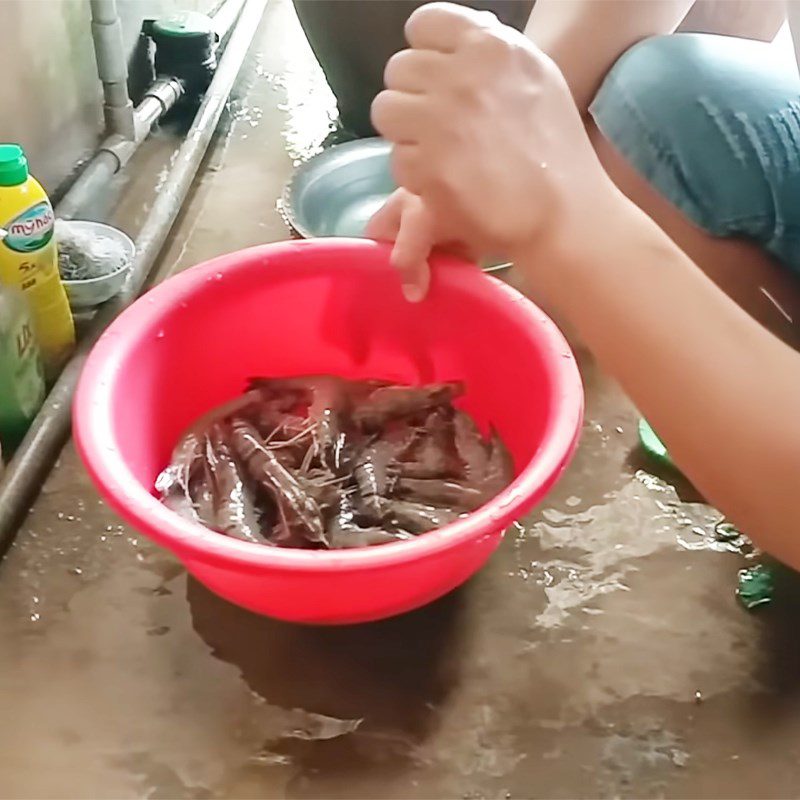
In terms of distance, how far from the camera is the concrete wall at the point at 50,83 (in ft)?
4.27

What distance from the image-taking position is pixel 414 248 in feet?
3.15

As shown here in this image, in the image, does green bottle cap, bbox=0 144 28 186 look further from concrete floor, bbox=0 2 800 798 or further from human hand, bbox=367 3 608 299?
human hand, bbox=367 3 608 299

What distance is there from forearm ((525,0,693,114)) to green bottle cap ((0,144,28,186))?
56cm

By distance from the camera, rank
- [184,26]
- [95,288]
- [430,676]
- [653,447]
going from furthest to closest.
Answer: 1. [184,26]
2. [95,288]
3. [653,447]
4. [430,676]

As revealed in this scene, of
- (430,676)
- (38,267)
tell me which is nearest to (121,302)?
(38,267)


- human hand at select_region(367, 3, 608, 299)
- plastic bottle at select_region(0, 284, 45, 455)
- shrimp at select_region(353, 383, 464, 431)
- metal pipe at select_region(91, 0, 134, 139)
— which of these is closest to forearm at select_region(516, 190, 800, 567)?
human hand at select_region(367, 3, 608, 299)

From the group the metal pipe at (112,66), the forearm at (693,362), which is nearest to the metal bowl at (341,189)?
the metal pipe at (112,66)

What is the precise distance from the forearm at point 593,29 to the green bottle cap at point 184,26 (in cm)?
81

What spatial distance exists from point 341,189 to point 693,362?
2.87 feet

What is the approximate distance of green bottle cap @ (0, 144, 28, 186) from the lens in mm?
1091

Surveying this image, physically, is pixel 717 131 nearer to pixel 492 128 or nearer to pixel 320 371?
pixel 492 128

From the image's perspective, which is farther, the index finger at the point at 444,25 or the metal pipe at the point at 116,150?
the metal pipe at the point at 116,150

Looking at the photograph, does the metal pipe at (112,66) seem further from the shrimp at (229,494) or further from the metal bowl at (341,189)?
the shrimp at (229,494)

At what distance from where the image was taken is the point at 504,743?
87 centimetres
